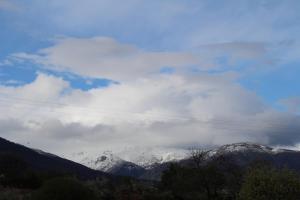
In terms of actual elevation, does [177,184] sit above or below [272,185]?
above

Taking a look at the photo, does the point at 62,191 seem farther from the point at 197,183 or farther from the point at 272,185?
the point at 197,183

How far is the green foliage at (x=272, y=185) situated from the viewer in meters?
45.0

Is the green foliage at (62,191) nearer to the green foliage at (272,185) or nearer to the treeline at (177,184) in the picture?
the treeline at (177,184)

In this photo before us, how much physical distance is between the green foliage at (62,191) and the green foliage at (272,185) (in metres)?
14.2

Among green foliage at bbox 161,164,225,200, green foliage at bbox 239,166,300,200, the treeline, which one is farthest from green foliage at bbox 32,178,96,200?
green foliage at bbox 161,164,225,200

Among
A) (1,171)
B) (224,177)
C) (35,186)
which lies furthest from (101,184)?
(224,177)

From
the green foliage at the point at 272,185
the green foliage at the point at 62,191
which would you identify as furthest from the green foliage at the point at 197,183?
the green foliage at the point at 62,191

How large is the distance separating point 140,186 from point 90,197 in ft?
84.1

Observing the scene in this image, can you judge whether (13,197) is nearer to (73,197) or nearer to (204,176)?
(73,197)

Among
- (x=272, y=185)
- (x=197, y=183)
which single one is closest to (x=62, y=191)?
(x=272, y=185)

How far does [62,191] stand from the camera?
4216cm

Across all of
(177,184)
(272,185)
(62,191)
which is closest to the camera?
(62,191)

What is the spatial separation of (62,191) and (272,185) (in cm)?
1774

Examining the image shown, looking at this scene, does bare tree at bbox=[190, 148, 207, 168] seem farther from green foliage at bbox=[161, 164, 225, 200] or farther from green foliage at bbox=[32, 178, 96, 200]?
green foliage at bbox=[32, 178, 96, 200]
